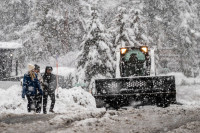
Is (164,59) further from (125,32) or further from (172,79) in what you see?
(172,79)

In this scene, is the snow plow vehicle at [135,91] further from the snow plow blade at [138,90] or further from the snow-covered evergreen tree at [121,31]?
the snow-covered evergreen tree at [121,31]

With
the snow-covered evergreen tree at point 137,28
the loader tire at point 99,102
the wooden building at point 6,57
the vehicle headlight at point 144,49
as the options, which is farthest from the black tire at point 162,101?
the snow-covered evergreen tree at point 137,28

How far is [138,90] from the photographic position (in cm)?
1117

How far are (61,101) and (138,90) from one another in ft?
13.5

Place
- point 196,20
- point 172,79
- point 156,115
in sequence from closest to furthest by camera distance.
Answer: point 156,115 < point 172,79 < point 196,20

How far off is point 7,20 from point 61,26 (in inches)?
505

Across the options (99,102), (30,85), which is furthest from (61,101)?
(30,85)

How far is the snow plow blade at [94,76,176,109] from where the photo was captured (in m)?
11.1

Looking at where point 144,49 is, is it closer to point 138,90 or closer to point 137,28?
point 138,90

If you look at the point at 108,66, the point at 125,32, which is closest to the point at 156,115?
the point at 108,66

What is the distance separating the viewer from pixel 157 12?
54125 millimetres

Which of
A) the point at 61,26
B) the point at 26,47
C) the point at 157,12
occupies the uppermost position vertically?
the point at 157,12

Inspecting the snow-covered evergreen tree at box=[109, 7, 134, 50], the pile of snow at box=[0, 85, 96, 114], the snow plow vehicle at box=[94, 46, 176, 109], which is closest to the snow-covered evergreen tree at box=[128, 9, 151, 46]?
the snow-covered evergreen tree at box=[109, 7, 134, 50]

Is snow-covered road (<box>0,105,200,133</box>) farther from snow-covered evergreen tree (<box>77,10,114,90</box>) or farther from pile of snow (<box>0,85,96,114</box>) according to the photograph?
snow-covered evergreen tree (<box>77,10,114,90</box>)
